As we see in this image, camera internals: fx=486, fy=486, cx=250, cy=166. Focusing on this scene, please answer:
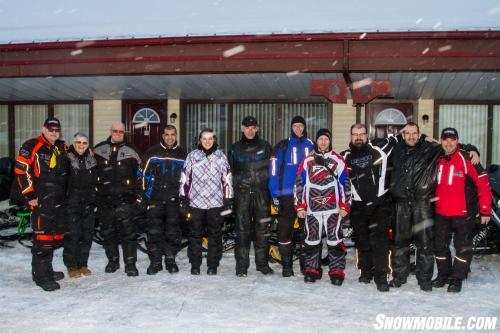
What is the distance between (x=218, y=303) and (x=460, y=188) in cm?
271

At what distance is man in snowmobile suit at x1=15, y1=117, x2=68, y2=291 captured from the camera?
496cm

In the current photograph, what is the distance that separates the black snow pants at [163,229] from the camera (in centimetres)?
559

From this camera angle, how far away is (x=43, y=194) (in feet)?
16.5

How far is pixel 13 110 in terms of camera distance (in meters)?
11.1

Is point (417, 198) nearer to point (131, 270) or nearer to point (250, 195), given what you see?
point (250, 195)

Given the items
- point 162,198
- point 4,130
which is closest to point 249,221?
point 162,198

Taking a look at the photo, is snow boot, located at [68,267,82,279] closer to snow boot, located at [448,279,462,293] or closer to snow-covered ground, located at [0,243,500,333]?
snow-covered ground, located at [0,243,500,333]

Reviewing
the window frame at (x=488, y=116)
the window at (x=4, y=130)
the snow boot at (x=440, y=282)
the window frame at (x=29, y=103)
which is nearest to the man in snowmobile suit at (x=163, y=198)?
the snow boot at (x=440, y=282)

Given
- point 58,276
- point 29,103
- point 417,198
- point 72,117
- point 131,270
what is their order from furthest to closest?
point 29,103
point 72,117
point 131,270
point 58,276
point 417,198

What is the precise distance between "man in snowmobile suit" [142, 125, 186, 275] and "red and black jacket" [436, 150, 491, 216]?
289 cm

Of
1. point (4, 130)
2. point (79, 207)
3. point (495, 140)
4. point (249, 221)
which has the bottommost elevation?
point (249, 221)

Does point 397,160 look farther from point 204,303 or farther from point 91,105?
point 91,105

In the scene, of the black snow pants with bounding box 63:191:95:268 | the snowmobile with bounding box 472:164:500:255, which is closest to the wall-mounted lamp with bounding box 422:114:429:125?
the snowmobile with bounding box 472:164:500:255

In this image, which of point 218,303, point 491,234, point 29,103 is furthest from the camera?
point 29,103
